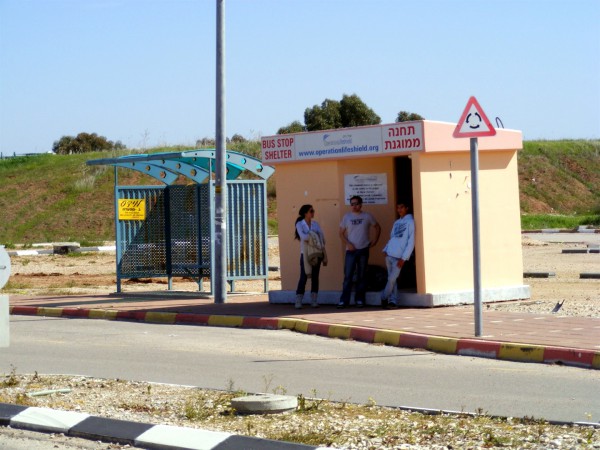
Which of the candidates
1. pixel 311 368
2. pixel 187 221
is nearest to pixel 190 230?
pixel 187 221

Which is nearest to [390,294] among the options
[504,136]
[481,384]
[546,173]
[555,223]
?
[504,136]

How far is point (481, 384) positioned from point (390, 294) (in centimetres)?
722

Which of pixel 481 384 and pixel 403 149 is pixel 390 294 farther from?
pixel 481 384

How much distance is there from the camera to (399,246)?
17.4 metres

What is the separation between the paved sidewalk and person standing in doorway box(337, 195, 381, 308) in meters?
0.39

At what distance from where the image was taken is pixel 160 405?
369 inches

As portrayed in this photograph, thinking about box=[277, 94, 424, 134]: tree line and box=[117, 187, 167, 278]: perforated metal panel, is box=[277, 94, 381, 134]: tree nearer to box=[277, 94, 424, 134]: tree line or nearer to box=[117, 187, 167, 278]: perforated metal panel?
box=[277, 94, 424, 134]: tree line

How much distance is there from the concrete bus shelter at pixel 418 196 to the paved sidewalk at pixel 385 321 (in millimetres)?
814

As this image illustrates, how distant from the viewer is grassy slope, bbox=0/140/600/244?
65.9m

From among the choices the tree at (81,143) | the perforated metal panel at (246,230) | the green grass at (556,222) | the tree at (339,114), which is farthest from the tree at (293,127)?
the perforated metal panel at (246,230)

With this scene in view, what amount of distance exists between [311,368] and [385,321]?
3.92 m

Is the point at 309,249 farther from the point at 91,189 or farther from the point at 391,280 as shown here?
the point at 91,189

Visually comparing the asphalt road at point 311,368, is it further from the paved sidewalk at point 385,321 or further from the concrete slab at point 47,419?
the concrete slab at point 47,419

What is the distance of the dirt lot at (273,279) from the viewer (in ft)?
60.1
